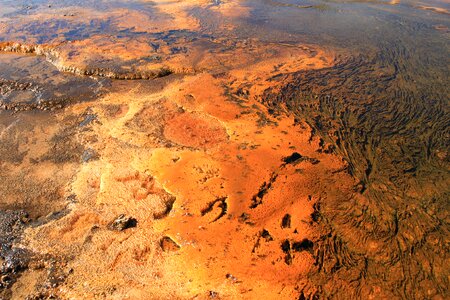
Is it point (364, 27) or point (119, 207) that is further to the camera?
point (364, 27)

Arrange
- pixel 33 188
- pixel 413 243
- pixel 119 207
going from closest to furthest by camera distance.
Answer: pixel 413 243 < pixel 119 207 < pixel 33 188

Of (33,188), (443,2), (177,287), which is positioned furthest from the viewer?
(443,2)

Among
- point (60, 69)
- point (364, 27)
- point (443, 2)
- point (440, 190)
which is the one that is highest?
point (443, 2)

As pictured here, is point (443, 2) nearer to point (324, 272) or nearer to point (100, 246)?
point (324, 272)

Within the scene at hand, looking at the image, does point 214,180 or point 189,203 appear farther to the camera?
point 214,180

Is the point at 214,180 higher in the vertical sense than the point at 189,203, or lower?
higher

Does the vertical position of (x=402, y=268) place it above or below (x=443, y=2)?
below

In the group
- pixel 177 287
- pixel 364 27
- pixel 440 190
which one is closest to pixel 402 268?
pixel 440 190

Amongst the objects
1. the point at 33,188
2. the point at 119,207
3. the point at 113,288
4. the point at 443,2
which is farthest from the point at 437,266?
the point at 443,2
